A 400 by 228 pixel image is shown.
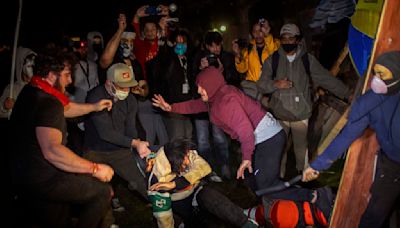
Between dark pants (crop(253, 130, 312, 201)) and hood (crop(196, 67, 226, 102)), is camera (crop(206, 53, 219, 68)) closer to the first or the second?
hood (crop(196, 67, 226, 102))

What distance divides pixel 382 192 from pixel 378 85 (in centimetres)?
103

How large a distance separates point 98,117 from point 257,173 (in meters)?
2.03

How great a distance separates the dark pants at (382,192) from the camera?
368cm

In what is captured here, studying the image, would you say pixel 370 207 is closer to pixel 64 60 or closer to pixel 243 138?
pixel 243 138

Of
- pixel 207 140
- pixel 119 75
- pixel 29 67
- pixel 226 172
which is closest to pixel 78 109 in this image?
pixel 119 75

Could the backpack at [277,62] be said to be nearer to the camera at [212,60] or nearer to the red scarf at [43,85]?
the camera at [212,60]

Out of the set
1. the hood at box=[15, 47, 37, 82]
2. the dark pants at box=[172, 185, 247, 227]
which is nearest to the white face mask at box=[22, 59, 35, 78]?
the hood at box=[15, 47, 37, 82]

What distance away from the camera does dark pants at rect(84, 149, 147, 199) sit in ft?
16.3

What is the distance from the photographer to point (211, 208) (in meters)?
4.65

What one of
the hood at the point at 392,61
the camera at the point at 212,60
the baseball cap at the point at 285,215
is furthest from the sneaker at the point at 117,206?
the hood at the point at 392,61

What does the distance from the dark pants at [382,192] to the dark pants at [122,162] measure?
2623mm

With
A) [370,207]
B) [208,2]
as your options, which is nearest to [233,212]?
[370,207]

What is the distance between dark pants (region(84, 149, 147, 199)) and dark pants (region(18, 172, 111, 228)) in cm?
80

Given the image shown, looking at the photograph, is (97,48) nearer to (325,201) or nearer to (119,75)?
(119,75)
